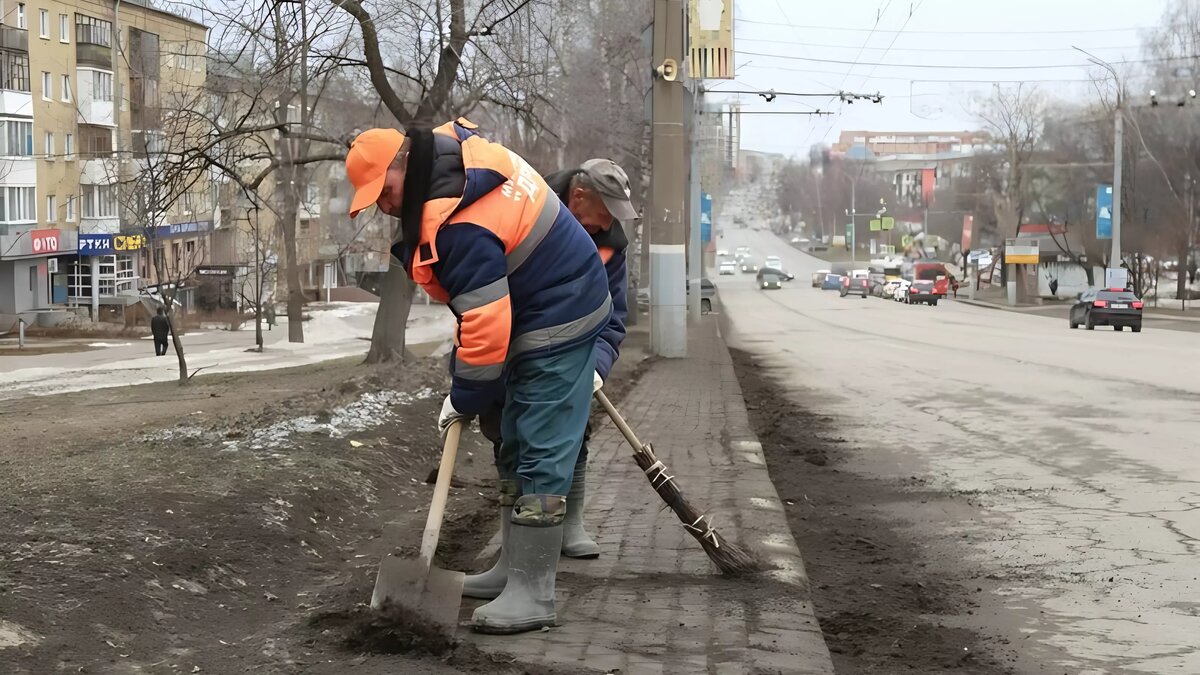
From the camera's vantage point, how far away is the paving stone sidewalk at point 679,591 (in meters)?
4.25

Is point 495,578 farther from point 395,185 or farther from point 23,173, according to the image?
point 23,173

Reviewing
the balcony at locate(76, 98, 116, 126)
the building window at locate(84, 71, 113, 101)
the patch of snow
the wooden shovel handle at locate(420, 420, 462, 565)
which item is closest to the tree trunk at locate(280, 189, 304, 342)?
the balcony at locate(76, 98, 116, 126)

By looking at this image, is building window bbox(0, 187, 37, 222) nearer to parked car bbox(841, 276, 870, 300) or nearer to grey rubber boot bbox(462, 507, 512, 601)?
parked car bbox(841, 276, 870, 300)

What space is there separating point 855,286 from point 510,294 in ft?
249

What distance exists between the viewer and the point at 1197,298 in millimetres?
60844

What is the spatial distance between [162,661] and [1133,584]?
4025mm

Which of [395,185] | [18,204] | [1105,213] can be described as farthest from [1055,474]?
[1105,213]

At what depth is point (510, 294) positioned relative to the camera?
457cm

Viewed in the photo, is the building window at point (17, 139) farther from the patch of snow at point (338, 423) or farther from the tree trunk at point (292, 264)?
the patch of snow at point (338, 423)

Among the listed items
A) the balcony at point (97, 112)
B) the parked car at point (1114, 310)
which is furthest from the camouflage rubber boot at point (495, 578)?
the balcony at point (97, 112)

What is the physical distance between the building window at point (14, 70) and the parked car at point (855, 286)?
46.1 m

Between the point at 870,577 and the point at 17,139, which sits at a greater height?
the point at 17,139

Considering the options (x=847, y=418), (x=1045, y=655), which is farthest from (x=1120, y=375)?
(x=1045, y=655)

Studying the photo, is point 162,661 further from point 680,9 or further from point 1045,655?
point 680,9
